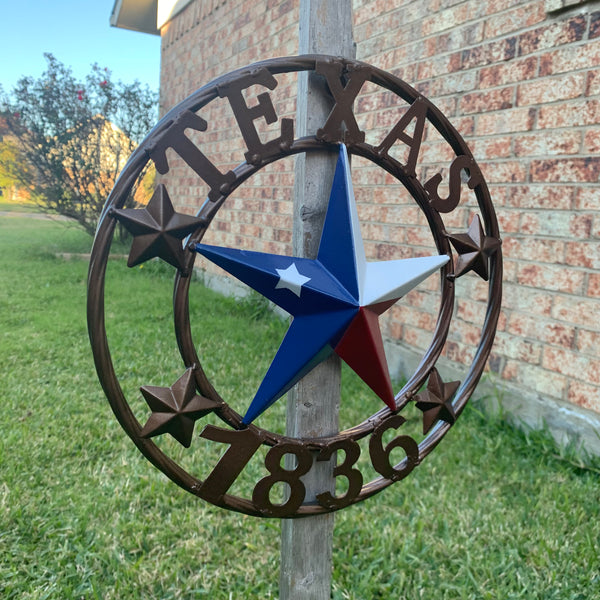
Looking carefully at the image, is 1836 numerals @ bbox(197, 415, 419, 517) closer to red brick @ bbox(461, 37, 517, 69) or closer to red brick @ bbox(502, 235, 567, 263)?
red brick @ bbox(502, 235, 567, 263)

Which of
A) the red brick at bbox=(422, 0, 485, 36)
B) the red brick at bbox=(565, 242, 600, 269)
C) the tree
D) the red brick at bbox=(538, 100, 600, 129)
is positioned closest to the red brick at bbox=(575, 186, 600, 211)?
the red brick at bbox=(565, 242, 600, 269)

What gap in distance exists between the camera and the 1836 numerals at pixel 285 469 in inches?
44.3

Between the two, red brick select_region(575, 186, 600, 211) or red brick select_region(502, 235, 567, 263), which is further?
red brick select_region(502, 235, 567, 263)

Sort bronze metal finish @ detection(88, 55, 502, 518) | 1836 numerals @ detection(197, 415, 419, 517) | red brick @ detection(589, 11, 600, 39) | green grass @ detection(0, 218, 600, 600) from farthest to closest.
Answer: red brick @ detection(589, 11, 600, 39) < green grass @ detection(0, 218, 600, 600) < 1836 numerals @ detection(197, 415, 419, 517) < bronze metal finish @ detection(88, 55, 502, 518)

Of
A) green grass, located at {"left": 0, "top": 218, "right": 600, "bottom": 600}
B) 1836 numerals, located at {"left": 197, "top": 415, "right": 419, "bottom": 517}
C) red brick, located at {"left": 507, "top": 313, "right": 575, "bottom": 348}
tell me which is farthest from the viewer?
red brick, located at {"left": 507, "top": 313, "right": 575, "bottom": 348}

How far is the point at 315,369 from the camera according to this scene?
4.15 ft

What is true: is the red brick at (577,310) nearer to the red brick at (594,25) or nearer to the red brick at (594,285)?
the red brick at (594,285)

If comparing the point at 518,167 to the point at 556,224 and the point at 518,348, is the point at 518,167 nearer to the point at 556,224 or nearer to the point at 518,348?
the point at 556,224

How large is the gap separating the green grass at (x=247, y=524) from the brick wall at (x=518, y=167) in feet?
1.38

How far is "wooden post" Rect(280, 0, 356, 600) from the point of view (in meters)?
1.19

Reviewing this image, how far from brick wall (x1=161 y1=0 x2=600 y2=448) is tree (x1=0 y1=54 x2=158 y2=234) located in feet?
19.7

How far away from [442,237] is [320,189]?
1.09 ft

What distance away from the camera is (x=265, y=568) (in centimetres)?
187

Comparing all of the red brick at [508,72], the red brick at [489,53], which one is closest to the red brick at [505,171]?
the red brick at [508,72]
